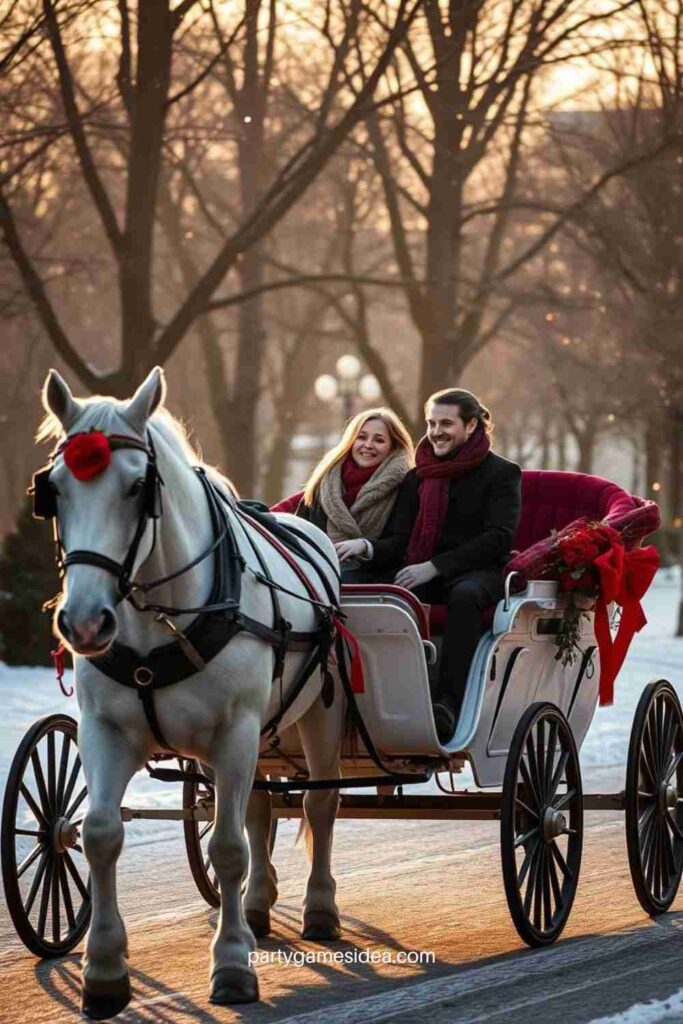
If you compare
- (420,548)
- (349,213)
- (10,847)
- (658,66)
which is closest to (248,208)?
(658,66)

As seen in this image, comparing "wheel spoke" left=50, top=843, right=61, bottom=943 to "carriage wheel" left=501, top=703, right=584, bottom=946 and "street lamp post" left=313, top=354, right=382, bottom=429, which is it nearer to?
"carriage wheel" left=501, top=703, right=584, bottom=946

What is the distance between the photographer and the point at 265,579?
6426 mm

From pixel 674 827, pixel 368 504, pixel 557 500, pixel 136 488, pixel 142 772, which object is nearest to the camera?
pixel 136 488

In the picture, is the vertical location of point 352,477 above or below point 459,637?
above

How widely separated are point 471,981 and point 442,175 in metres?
14.8

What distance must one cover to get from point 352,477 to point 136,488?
251 cm

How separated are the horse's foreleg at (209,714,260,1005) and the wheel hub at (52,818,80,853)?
1.03 meters

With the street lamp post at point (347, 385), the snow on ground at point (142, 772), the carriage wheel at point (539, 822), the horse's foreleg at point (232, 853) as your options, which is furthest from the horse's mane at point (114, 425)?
Answer: the street lamp post at point (347, 385)

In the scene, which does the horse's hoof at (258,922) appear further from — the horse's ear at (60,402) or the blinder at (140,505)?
the horse's ear at (60,402)

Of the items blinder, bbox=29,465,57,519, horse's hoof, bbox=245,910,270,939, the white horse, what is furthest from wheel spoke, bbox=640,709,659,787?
blinder, bbox=29,465,57,519

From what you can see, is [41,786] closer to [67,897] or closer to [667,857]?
[67,897]

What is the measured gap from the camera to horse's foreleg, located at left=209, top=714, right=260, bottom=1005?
5906mm

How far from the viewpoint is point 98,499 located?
5.39m

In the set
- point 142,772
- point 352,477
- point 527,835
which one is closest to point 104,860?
point 527,835
